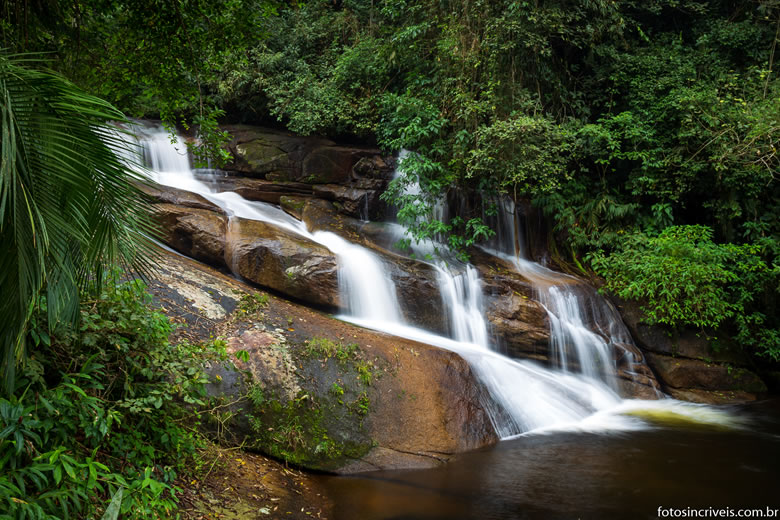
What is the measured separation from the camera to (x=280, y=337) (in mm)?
6715

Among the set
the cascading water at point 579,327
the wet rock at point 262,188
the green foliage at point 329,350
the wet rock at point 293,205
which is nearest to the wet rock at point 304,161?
the wet rock at point 262,188

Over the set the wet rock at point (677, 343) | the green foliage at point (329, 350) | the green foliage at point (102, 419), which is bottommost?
the wet rock at point (677, 343)

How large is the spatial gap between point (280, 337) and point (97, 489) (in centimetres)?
354

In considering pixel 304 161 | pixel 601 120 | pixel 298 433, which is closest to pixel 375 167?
pixel 304 161

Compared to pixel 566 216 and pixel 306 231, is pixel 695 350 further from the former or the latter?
pixel 306 231

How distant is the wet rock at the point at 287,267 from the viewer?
847 cm

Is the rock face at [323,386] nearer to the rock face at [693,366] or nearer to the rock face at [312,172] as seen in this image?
the rock face at [693,366]

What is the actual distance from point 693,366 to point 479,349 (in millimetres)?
4400

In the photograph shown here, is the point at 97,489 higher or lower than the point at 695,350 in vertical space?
higher

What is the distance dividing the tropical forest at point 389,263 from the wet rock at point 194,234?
42mm

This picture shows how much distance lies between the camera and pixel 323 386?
6.32 m

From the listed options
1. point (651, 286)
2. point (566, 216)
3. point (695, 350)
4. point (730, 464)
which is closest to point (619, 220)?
point (566, 216)

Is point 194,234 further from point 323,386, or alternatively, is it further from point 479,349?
point 479,349

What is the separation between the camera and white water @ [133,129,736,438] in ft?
25.6
